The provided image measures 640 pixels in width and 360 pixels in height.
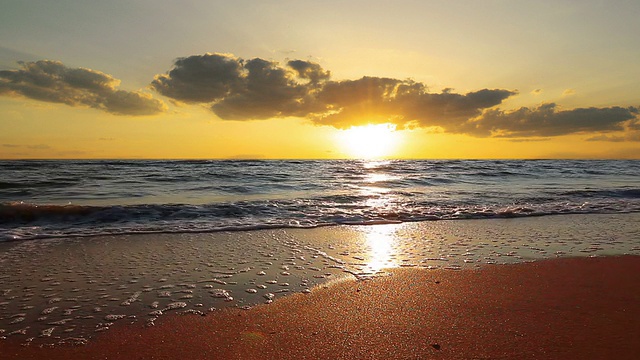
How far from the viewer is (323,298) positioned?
4270 mm

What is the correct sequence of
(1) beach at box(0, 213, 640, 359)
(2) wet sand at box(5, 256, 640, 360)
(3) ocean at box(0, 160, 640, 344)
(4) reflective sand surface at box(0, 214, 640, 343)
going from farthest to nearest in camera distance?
(3) ocean at box(0, 160, 640, 344)
(4) reflective sand surface at box(0, 214, 640, 343)
(1) beach at box(0, 213, 640, 359)
(2) wet sand at box(5, 256, 640, 360)

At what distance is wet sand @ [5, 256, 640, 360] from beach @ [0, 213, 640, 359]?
0.06 feet

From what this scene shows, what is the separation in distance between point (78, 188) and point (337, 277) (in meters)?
18.6

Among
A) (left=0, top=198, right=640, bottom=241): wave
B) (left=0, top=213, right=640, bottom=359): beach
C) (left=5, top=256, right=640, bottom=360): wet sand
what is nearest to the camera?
(left=5, top=256, right=640, bottom=360): wet sand

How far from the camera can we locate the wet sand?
9.95 ft

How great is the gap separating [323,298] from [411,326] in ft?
3.72

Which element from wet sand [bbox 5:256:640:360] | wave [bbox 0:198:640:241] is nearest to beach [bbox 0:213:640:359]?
wet sand [bbox 5:256:640:360]

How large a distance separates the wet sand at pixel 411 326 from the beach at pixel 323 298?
17mm

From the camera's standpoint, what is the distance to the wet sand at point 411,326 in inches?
119

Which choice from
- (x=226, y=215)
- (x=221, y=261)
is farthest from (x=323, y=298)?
(x=226, y=215)

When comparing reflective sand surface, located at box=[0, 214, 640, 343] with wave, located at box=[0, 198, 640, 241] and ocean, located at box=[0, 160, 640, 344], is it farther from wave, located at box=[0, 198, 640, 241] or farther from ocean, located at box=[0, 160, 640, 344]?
wave, located at box=[0, 198, 640, 241]

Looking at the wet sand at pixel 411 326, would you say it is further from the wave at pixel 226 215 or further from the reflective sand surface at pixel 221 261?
the wave at pixel 226 215

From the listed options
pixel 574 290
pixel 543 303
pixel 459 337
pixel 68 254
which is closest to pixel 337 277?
pixel 459 337

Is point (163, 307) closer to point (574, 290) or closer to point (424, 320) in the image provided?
point (424, 320)
